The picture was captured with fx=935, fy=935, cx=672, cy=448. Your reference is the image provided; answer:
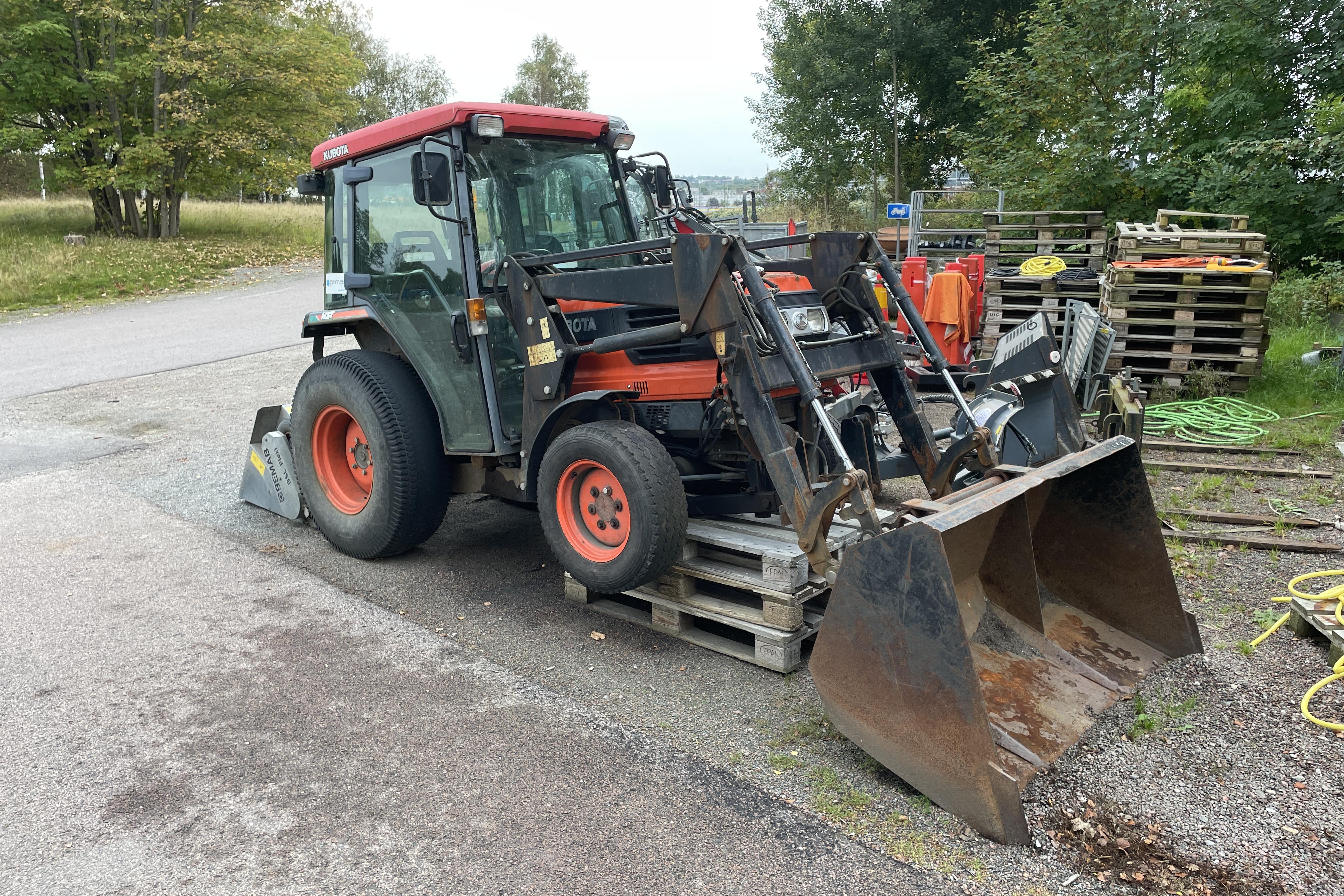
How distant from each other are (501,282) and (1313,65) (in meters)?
12.0

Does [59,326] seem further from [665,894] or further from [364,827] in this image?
[665,894]

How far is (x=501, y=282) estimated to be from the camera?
4680 mm

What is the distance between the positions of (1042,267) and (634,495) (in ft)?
24.7

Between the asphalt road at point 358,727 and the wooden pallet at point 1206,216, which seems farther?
the wooden pallet at point 1206,216

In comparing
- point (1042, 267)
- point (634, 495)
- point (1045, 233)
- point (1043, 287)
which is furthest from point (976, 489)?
point (1045, 233)

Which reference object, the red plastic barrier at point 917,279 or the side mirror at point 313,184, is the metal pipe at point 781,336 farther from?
the red plastic barrier at point 917,279

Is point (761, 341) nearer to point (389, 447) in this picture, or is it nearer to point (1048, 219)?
point (389, 447)

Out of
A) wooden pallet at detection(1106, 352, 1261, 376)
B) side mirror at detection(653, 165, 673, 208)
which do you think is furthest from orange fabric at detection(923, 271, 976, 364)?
side mirror at detection(653, 165, 673, 208)

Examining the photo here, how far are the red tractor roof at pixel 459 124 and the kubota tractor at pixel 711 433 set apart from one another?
2 centimetres

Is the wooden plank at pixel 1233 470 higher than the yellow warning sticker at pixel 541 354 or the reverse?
the reverse

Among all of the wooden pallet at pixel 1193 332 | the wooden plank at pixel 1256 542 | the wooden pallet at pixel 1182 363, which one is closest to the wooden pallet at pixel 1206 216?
the wooden pallet at pixel 1193 332

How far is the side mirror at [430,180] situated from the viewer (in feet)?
14.2

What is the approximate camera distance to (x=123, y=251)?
20.1m

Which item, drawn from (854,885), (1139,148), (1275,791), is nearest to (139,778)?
(854,885)
